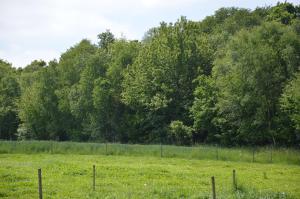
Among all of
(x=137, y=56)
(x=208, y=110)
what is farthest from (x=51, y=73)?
(x=208, y=110)

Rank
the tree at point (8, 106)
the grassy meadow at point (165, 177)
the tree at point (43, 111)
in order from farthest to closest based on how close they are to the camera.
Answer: the tree at point (8, 106) → the tree at point (43, 111) → the grassy meadow at point (165, 177)

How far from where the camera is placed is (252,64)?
45.4 metres

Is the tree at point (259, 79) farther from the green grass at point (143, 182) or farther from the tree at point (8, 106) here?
the tree at point (8, 106)

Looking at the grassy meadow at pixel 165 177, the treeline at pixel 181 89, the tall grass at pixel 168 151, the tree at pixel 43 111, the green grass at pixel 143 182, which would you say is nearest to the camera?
the green grass at pixel 143 182

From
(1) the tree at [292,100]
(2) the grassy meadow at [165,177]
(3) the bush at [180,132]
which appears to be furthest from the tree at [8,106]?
(1) the tree at [292,100]

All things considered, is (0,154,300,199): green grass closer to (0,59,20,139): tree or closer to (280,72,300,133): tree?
(280,72,300,133): tree

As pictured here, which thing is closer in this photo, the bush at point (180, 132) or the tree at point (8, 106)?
the bush at point (180, 132)

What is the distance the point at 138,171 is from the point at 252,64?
957 inches

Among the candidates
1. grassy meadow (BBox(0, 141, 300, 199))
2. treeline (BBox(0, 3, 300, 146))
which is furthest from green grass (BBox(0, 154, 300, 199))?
treeline (BBox(0, 3, 300, 146))

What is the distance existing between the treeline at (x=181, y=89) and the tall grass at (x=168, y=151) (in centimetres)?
525

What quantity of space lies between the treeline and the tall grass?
5.25 metres

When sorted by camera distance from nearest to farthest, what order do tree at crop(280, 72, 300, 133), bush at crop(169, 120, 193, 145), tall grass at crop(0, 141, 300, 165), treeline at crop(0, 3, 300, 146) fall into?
tall grass at crop(0, 141, 300, 165)
tree at crop(280, 72, 300, 133)
treeline at crop(0, 3, 300, 146)
bush at crop(169, 120, 193, 145)

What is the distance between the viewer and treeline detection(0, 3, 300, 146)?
1781 inches

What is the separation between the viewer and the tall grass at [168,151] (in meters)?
37.0
